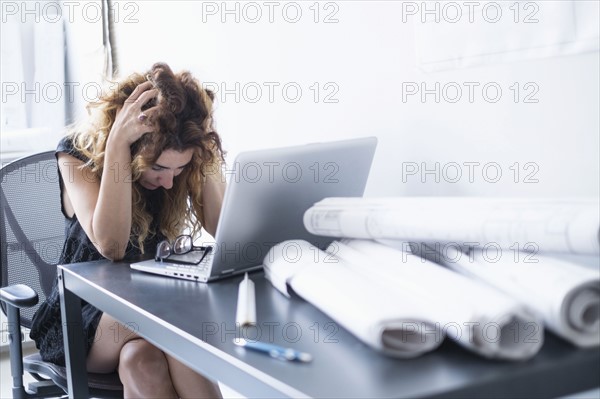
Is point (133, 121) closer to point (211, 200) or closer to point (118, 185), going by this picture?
point (118, 185)

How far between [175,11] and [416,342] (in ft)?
6.01

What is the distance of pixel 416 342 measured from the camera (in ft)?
2.44

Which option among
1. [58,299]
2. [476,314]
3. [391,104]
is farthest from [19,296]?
[476,314]

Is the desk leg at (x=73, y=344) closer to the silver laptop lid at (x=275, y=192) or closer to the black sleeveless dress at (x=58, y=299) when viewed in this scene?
the black sleeveless dress at (x=58, y=299)

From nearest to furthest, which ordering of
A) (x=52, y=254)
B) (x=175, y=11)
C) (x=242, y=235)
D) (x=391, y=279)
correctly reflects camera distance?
1. (x=391, y=279)
2. (x=242, y=235)
3. (x=52, y=254)
4. (x=175, y=11)

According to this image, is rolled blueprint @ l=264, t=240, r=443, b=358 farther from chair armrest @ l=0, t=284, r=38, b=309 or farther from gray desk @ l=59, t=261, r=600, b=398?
chair armrest @ l=0, t=284, r=38, b=309

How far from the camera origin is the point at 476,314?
0.70 metres

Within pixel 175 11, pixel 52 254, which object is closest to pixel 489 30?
pixel 52 254

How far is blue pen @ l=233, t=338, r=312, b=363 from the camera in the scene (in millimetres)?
748

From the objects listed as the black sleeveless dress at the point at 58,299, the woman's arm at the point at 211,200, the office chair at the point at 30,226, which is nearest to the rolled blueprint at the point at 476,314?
the black sleeveless dress at the point at 58,299

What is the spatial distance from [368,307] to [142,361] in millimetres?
777

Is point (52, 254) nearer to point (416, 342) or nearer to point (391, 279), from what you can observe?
point (391, 279)

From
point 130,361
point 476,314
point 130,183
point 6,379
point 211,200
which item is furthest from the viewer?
point 6,379

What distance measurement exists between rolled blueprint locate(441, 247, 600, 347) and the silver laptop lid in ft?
1.49
